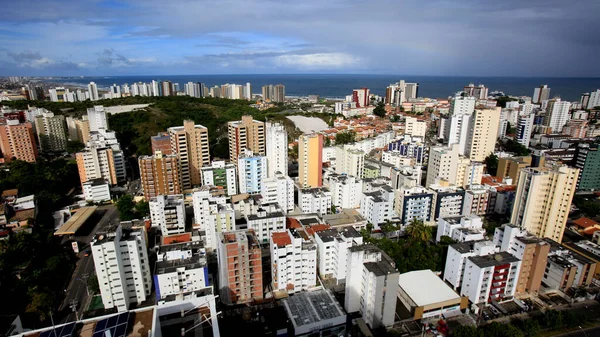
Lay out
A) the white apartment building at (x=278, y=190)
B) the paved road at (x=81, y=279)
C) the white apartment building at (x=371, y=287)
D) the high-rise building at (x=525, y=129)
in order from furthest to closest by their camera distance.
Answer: the high-rise building at (x=525, y=129)
the white apartment building at (x=278, y=190)
the paved road at (x=81, y=279)
the white apartment building at (x=371, y=287)

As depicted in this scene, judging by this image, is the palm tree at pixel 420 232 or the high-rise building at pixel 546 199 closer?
the high-rise building at pixel 546 199

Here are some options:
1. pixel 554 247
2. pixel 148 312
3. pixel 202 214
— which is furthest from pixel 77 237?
pixel 554 247

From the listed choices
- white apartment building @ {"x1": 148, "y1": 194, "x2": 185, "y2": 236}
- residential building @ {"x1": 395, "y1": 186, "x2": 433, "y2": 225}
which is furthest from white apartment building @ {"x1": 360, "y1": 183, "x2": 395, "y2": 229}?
white apartment building @ {"x1": 148, "y1": 194, "x2": 185, "y2": 236}

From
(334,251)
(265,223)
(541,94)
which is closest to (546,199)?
(334,251)

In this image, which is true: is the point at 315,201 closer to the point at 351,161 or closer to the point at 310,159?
the point at 310,159

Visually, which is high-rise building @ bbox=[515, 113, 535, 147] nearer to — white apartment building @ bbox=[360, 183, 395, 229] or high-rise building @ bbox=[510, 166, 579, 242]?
high-rise building @ bbox=[510, 166, 579, 242]

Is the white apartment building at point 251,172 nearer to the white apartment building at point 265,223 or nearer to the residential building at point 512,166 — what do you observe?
the white apartment building at point 265,223

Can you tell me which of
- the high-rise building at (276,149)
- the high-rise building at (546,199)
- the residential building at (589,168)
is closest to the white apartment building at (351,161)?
the high-rise building at (276,149)
